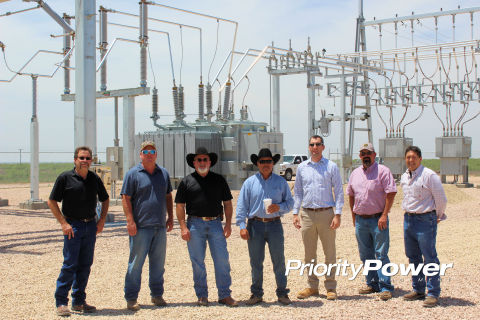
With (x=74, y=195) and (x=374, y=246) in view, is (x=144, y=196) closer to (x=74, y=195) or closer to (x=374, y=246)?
(x=74, y=195)

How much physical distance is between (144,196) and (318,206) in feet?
6.27

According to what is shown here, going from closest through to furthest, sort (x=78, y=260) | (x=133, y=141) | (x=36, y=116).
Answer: (x=78, y=260), (x=133, y=141), (x=36, y=116)

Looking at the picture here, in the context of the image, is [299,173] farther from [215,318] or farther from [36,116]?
[36,116]

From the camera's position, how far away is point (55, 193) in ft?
20.5

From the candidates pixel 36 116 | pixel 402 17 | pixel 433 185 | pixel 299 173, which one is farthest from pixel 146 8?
pixel 402 17

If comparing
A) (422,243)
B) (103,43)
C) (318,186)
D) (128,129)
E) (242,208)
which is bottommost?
(422,243)

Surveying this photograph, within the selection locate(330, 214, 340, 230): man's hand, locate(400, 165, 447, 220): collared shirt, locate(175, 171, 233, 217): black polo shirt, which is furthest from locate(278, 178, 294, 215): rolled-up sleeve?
locate(400, 165, 447, 220): collared shirt

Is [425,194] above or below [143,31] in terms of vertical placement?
below

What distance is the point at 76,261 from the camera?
6.22 m

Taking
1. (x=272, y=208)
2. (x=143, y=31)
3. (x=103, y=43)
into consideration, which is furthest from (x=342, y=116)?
(x=272, y=208)

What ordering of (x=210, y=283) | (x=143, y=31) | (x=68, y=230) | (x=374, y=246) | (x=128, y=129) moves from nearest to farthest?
(x=68, y=230) → (x=374, y=246) → (x=210, y=283) → (x=143, y=31) → (x=128, y=129)

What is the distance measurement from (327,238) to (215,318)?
1.60 meters

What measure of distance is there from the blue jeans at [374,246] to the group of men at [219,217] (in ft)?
0.04

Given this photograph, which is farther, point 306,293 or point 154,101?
point 154,101
